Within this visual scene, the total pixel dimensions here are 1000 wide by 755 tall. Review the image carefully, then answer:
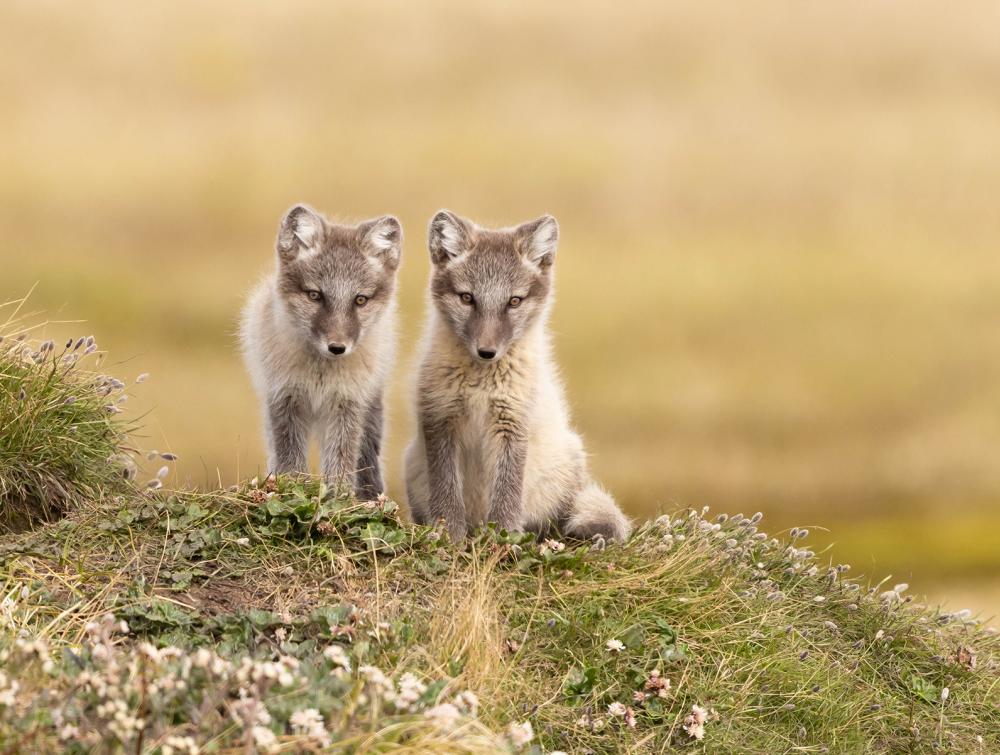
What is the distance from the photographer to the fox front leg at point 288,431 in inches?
252

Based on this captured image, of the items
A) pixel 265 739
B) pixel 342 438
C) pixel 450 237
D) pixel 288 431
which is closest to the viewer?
pixel 265 739

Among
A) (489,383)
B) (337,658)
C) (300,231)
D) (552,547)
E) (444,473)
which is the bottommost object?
(337,658)

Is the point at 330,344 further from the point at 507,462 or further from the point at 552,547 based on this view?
the point at 552,547

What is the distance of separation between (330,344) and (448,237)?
2.72 ft

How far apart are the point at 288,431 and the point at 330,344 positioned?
776 mm

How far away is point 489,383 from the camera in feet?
20.2

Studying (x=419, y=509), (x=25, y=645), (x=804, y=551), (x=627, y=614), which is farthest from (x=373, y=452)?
(x=25, y=645)

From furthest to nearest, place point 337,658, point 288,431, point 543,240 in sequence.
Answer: point 288,431 < point 543,240 < point 337,658

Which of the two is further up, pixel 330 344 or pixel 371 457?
pixel 330 344

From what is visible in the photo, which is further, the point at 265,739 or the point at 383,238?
the point at 383,238

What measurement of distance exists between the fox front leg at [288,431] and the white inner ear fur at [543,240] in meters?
1.52

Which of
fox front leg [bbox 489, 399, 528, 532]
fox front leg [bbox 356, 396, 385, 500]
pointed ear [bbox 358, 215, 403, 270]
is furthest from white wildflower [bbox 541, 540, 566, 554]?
pointed ear [bbox 358, 215, 403, 270]

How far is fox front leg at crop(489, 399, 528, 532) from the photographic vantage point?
20.0 feet

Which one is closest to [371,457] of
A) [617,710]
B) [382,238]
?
[382,238]
